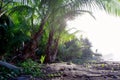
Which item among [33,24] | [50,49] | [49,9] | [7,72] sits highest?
[49,9]

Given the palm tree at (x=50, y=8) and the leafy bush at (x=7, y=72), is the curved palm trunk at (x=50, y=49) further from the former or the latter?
the leafy bush at (x=7, y=72)

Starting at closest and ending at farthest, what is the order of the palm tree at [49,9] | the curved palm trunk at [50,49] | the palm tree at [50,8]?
1. the palm tree at [50,8]
2. the palm tree at [49,9]
3. the curved palm trunk at [50,49]

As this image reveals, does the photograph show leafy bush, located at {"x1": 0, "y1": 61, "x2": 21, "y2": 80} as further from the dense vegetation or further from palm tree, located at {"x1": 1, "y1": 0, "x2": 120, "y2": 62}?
palm tree, located at {"x1": 1, "y1": 0, "x2": 120, "y2": 62}

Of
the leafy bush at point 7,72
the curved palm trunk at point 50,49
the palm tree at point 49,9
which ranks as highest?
the palm tree at point 49,9

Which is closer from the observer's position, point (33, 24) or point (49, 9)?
point (49, 9)

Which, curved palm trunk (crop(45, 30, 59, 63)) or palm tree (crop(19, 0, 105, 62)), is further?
curved palm trunk (crop(45, 30, 59, 63))

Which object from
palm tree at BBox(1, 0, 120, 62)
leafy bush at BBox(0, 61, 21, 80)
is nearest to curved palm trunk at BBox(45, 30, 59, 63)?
palm tree at BBox(1, 0, 120, 62)

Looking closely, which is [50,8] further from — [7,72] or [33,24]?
[7,72]

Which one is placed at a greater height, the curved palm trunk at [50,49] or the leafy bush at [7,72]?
the curved palm trunk at [50,49]

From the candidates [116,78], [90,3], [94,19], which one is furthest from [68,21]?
[116,78]

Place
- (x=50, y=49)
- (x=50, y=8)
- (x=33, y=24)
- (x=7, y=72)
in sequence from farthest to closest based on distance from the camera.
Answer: (x=50, y=49) < (x=33, y=24) < (x=50, y=8) < (x=7, y=72)

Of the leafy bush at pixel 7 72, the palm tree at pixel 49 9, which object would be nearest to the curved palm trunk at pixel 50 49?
the palm tree at pixel 49 9

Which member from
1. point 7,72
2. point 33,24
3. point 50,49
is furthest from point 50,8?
point 7,72

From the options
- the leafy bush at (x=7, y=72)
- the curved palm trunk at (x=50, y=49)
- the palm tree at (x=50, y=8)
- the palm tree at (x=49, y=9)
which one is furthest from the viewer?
the curved palm trunk at (x=50, y=49)
